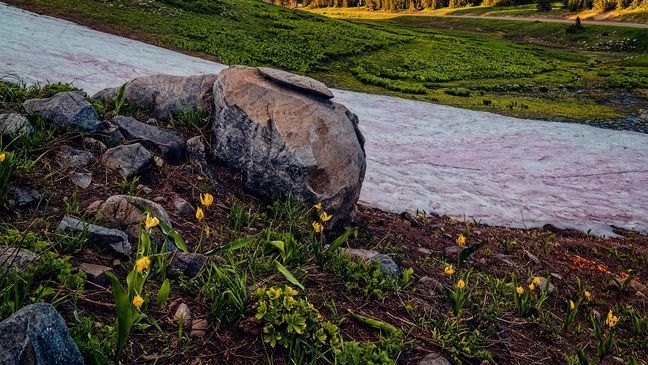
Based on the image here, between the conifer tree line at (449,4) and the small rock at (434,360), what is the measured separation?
94.8 metres

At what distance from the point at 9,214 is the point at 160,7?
98.4ft

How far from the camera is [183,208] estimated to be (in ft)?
14.6

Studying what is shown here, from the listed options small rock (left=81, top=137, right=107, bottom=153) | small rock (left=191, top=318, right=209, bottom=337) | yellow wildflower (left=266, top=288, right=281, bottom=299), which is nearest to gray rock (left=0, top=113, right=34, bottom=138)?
small rock (left=81, top=137, right=107, bottom=153)

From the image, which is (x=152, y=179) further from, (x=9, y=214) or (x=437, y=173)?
(x=437, y=173)

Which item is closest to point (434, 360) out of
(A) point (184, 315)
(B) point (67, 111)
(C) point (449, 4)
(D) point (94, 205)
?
(A) point (184, 315)

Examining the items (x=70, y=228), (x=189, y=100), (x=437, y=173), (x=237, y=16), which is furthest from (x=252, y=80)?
(x=237, y=16)

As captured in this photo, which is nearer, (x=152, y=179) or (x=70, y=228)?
(x=70, y=228)

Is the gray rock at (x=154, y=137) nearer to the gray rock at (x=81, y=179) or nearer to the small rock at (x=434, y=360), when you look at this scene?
the gray rock at (x=81, y=179)

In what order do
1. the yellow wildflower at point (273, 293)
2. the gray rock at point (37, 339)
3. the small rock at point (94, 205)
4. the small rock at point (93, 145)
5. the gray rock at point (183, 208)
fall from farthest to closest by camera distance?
the small rock at point (93, 145), the gray rock at point (183, 208), the small rock at point (94, 205), the yellow wildflower at point (273, 293), the gray rock at point (37, 339)

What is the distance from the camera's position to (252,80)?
555 cm

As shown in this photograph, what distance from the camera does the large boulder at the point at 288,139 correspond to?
4895 mm

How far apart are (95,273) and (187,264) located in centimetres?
64

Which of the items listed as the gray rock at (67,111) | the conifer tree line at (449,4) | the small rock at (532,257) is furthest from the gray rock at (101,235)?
the conifer tree line at (449,4)

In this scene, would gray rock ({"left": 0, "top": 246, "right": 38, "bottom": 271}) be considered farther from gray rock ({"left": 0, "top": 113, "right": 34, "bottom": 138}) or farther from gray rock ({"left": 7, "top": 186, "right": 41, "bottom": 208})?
gray rock ({"left": 0, "top": 113, "right": 34, "bottom": 138})
